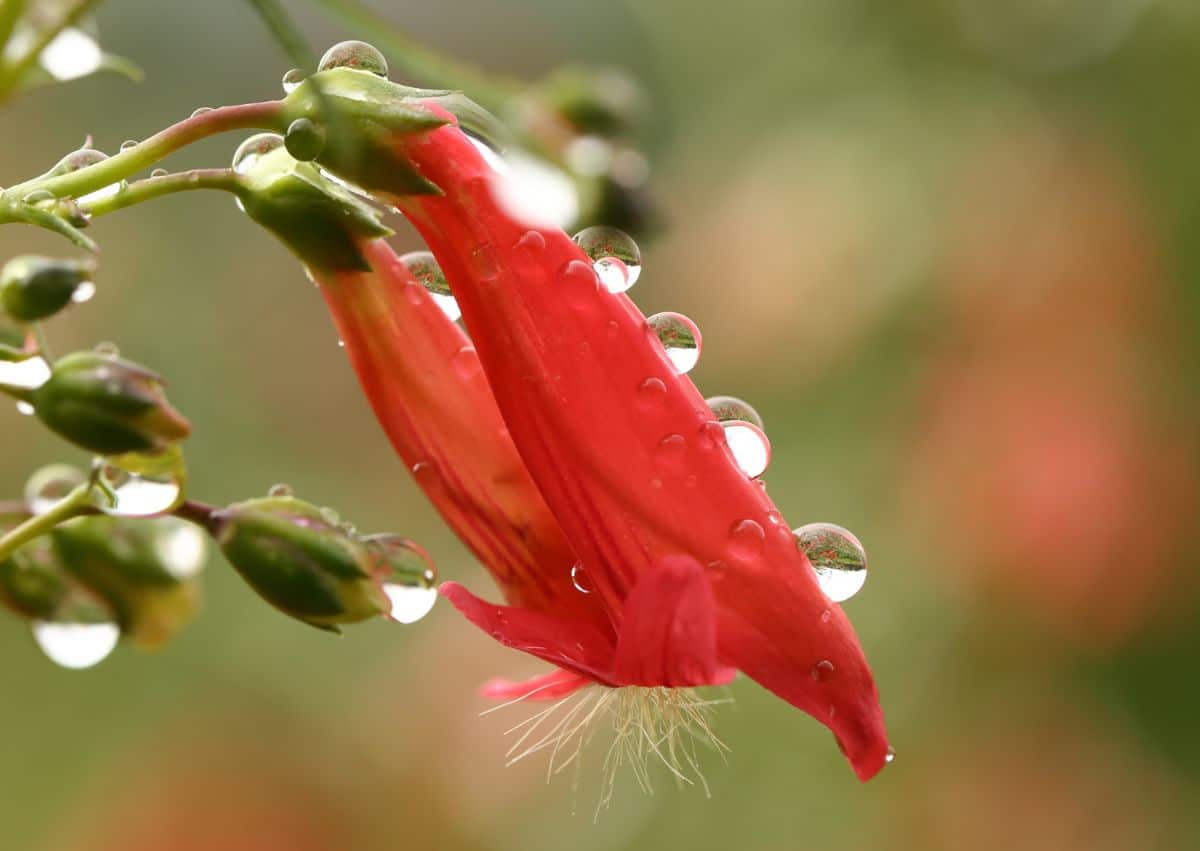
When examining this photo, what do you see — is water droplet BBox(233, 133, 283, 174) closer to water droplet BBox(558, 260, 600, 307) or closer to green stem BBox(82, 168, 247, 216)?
green stem BBox(82, 168, 247, 216)

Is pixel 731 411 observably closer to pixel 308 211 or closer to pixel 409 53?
pixel 308 211

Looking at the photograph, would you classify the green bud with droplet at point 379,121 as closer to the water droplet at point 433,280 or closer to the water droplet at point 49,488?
the water droplet at point 433,280

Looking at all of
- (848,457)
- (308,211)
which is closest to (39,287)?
(308,211)

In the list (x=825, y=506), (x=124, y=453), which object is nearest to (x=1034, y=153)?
(x=825, y=506)

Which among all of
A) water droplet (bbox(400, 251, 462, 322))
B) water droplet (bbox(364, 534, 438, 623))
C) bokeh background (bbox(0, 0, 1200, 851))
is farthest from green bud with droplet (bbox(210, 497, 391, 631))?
bokeh background (bbox(0, 0, 1200, 851))

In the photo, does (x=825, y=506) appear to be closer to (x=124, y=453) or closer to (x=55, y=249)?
(x=55, y=249)
